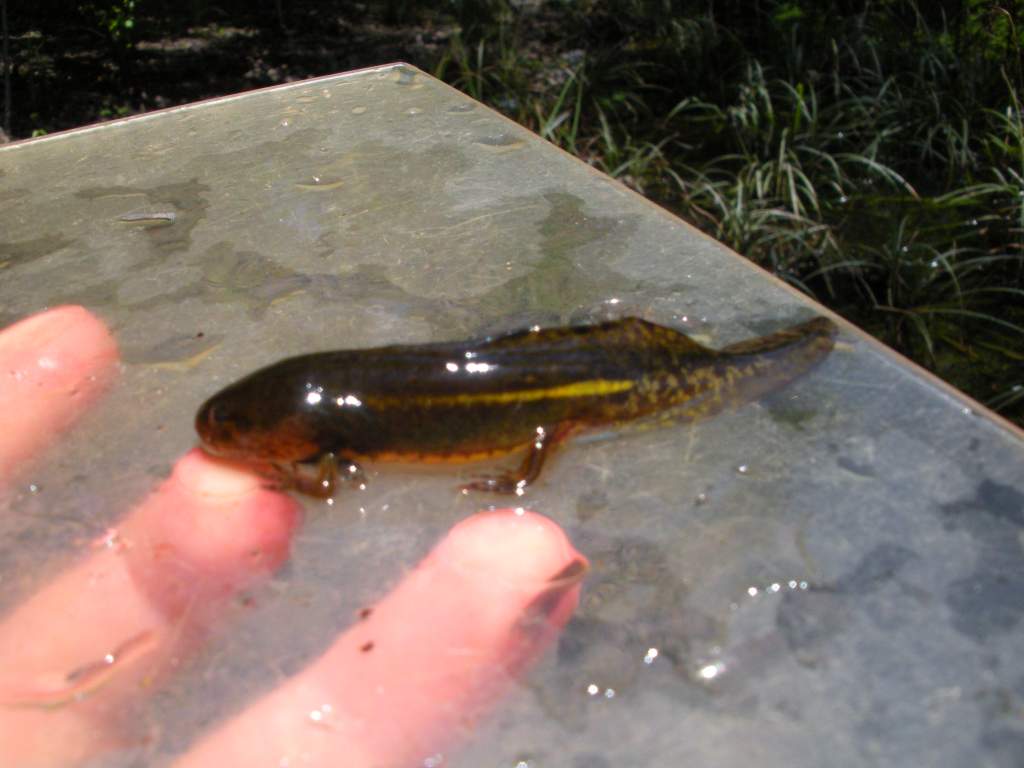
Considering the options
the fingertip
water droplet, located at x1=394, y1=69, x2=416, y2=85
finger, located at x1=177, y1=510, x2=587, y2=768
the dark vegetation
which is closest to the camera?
finger, located at x1=177, y1=510, x2=587, y2=768

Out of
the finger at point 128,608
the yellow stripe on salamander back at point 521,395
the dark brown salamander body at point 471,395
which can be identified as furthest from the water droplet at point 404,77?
the finger at point 128,608

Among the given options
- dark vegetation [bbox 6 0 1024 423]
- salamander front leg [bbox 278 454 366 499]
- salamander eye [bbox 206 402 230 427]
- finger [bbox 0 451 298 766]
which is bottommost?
dark vegetation [bbox 6 0 1024 423]

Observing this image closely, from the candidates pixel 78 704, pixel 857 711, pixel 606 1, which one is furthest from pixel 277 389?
pixel 606 1

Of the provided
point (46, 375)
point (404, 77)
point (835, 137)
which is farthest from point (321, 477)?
point (835, 137)

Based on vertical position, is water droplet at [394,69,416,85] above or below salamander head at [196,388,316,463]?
above

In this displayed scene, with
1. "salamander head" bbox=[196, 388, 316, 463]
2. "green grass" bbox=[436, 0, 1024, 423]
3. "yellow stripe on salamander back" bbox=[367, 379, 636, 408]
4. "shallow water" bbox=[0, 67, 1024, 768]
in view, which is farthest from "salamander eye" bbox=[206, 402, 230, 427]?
"green grass" bbox=[436, 0, 1024, 423]

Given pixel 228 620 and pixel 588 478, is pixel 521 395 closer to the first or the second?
pixel 588 478

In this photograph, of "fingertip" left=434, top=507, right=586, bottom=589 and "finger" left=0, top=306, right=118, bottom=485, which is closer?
"fingertip" left=434, top=507, right=586, bottom=589

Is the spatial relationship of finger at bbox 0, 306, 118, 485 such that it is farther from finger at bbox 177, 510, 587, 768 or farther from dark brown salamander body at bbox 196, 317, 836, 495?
finger at bbox 177, 510, 587, 768

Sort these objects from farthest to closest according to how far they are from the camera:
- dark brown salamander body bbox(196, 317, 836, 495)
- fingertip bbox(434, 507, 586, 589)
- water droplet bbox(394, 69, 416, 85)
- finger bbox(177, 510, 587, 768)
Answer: water droplet bbox(394, 69, 416, 85), dark brown salamander body bbox(196, 317, 836, 495), fingertip bbox(434, 507, 586, 589), finger bbox(177, 510, 587, 768)
